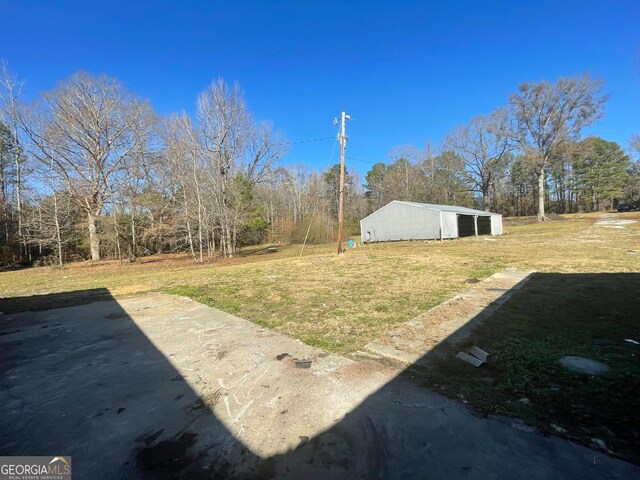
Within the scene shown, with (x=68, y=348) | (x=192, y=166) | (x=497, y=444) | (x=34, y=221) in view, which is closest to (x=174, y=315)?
(x=68, y=348)

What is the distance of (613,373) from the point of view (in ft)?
8.30

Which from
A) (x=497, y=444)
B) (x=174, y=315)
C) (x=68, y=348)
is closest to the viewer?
(x=497, y=444)

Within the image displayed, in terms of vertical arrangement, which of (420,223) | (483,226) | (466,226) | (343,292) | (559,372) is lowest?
(559,372)

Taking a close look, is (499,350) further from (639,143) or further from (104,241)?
(639,143)

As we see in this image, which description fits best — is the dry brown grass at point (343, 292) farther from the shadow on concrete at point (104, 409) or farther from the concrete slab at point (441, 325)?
the shadow on concrete at point (104, 409)

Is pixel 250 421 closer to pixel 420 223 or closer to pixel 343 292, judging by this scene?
pixel 343 292

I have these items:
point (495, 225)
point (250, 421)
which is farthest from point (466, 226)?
point (250, 421)

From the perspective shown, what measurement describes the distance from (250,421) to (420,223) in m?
23.2

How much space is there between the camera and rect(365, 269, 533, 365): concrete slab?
3.21m

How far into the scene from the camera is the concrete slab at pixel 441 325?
321 centimetres

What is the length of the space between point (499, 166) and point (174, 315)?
48.6m

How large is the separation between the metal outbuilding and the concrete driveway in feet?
70.1

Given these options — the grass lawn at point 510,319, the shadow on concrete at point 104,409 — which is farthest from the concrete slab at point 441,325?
the shadow on concrete at point 104,409

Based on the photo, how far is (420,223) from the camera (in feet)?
76.6
